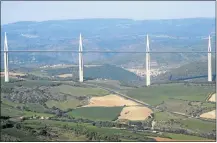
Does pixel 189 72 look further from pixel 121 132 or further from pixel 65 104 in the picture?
pixel 121 132

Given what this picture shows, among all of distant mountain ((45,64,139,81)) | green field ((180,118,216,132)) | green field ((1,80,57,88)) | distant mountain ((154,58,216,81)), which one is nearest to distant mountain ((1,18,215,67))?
distant mountain ((154,58,216,81))

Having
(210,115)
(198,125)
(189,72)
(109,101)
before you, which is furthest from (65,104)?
(189,72)

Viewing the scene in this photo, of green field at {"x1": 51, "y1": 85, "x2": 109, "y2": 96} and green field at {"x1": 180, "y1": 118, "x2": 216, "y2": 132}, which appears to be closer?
green field at {"x1": 180, "y1": 118, "x2": 216, "y2": 132}

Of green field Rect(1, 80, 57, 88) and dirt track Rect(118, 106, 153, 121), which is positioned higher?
green field Rect(1, 80, 57, 88)

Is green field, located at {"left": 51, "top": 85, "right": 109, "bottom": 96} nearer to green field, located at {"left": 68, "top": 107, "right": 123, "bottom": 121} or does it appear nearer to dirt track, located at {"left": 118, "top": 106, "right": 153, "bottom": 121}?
green field, located at {"left": 68, "top": 107, "right": 123, "bottom": 121}

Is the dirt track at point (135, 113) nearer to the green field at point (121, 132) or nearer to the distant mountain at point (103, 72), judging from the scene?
the green field at point (121, 132)

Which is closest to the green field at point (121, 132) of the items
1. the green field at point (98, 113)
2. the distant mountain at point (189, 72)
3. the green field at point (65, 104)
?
the green field at point (98, 113)
